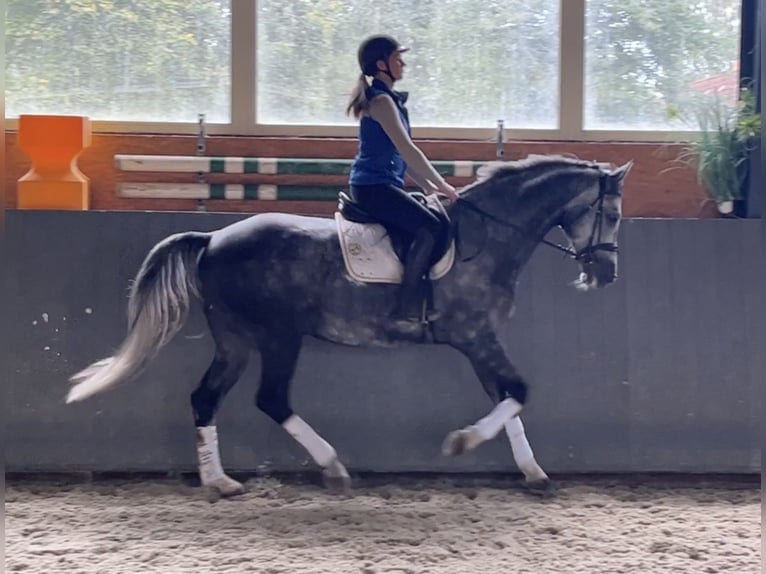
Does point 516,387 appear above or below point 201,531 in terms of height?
above

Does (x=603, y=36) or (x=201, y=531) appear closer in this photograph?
(x=201, y=531)

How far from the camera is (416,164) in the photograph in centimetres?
418

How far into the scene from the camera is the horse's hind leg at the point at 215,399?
436 centimetres

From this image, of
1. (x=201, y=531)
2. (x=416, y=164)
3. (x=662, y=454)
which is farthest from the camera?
(x=662, y=454)

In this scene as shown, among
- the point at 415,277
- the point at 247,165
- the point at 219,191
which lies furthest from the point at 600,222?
the point at 219,191

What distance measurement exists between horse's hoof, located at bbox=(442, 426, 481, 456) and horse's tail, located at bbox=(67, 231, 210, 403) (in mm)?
1288

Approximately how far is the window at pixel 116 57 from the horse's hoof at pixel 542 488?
2.50 m

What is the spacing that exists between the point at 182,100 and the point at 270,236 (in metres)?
1.21

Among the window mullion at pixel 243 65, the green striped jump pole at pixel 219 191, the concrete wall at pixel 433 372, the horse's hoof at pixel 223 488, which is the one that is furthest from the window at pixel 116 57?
the horse's hoof at pixel 223 488

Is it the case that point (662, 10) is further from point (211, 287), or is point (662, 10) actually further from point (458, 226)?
point (211, 287)

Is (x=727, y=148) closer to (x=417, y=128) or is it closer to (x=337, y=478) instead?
(x=417, y=128)

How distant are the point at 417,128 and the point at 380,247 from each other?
3.72 feet

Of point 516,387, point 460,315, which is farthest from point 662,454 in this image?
point 460,315

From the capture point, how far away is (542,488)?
14.4ft
